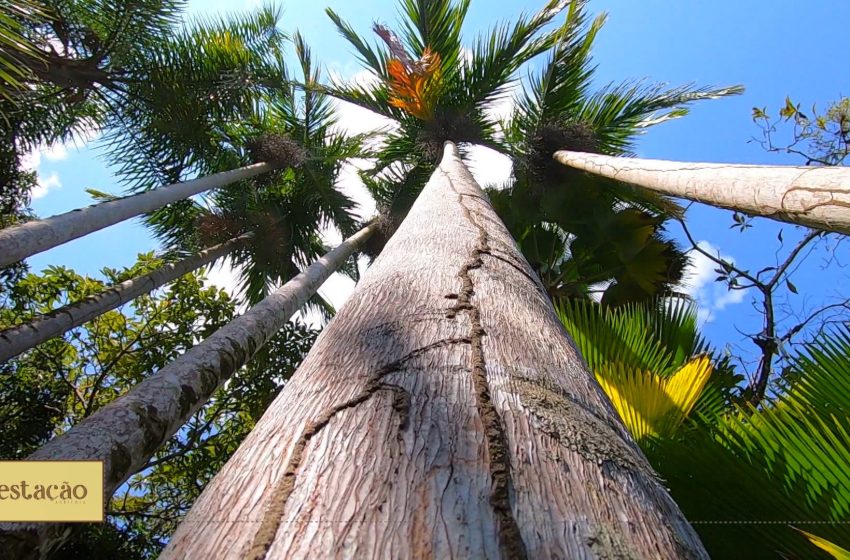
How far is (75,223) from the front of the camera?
507cm

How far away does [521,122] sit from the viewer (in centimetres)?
774

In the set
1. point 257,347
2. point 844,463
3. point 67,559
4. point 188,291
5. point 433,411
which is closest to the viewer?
point 433,411

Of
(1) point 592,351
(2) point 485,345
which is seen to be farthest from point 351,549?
(1) point 592,351

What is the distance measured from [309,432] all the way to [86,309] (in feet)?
19.6

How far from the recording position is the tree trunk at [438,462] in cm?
63

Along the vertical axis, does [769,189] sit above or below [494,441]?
above

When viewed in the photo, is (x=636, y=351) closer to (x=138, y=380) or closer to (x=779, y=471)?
(x=779, y=471)

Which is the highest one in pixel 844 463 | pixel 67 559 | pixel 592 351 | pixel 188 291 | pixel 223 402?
pixel 844 463

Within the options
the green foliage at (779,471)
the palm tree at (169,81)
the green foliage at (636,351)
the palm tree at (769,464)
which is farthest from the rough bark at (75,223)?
the green foliage at (779,471)

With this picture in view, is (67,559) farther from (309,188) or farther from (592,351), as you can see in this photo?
(309,188)

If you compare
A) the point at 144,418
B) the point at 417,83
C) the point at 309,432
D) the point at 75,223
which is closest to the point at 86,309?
the point at 75,223

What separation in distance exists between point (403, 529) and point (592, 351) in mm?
3320

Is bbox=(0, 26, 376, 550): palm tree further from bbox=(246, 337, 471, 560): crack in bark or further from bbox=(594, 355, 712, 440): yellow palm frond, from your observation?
bbox=(246, 337, 471, 560): crack in bark

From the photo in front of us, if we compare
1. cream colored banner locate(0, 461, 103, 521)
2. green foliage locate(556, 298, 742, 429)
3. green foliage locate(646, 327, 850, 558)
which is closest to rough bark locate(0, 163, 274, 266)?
cream colored banner locate(0, 461, 103, 521)
